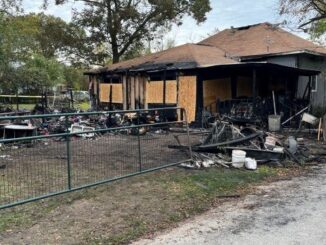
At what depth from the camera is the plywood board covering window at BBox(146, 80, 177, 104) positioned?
1866 centimetres

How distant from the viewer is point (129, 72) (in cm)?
2091

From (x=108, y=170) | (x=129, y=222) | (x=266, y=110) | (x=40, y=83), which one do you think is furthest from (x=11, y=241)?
(x=40, y=83)

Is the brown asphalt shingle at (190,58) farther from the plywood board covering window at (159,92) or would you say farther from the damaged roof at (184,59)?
the plywood board covering window at (159,92)

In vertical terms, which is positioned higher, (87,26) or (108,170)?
(87,26)

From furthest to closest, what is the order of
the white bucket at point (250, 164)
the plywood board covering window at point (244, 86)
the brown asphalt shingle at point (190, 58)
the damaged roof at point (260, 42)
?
the damaged roof at point (260, 42), the plywood board covering window at point (244, 86), the brown asphalt shingle at point (190, 58), the white bucket at point (250, 164)

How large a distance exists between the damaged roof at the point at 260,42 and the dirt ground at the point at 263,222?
44.4ft

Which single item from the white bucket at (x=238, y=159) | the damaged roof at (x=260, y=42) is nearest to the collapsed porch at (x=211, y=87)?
the damaged roof at (x=260, y=42)

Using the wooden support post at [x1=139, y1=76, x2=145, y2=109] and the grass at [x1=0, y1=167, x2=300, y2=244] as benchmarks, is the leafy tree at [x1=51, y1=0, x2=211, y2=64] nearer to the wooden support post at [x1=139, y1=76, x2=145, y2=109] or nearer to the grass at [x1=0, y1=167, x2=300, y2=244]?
the wooden support post at [x1=139, y1=76, x2=145, y2=109]

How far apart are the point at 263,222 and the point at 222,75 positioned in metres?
14.0

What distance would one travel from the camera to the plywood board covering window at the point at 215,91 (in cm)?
1805

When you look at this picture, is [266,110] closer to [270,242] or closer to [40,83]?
[270,242]

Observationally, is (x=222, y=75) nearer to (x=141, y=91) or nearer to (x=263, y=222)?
(x=141, y=91)

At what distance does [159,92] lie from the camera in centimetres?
1947

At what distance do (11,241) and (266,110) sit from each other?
13.8 m
